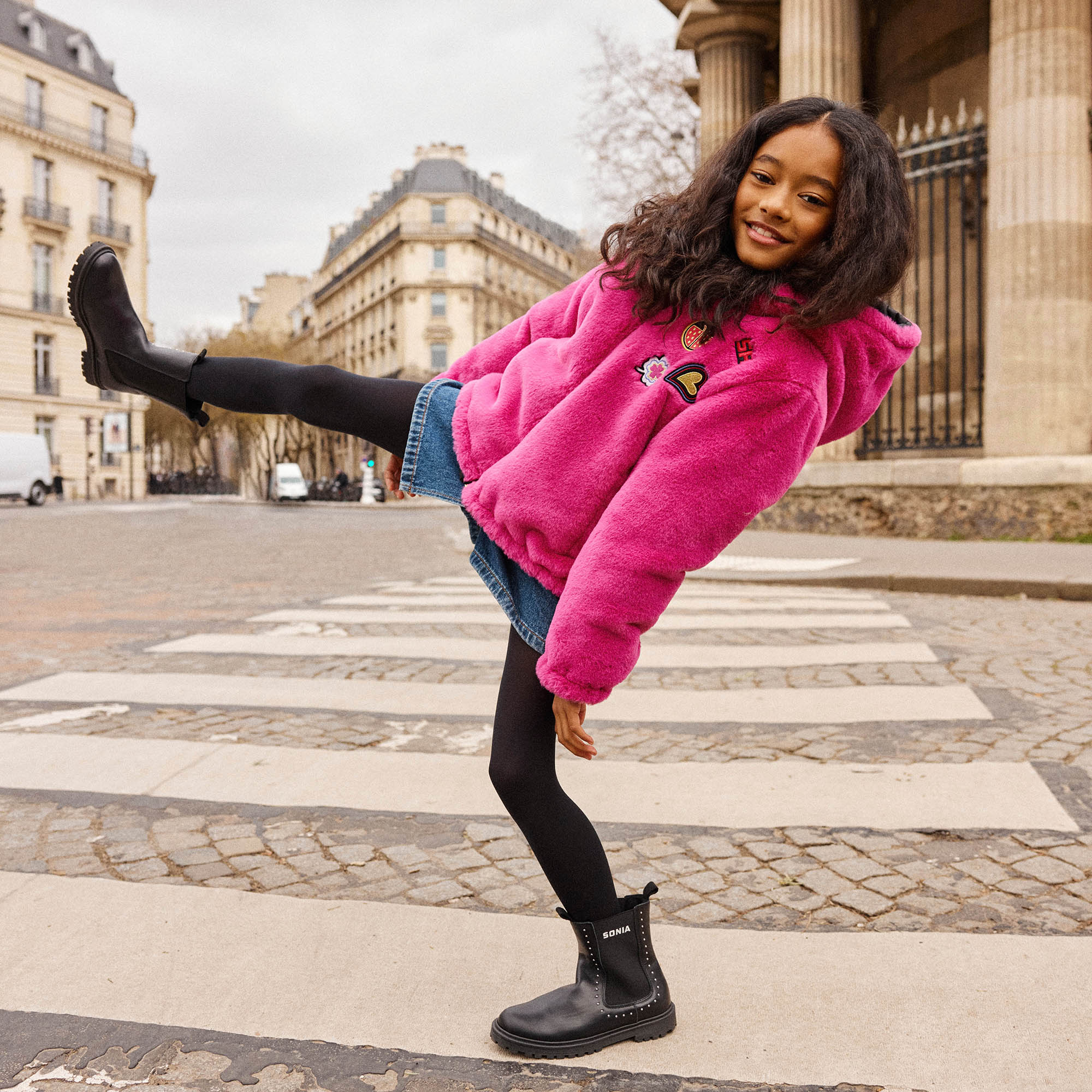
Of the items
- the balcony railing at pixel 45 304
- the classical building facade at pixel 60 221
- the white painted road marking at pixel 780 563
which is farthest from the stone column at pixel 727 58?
the balcony railing at pixel 45 304

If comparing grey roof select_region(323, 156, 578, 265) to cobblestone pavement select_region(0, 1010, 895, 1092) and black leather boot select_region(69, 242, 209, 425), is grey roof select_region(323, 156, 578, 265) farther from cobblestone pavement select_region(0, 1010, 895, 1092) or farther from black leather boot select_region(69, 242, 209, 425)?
cobblestone pavement select_region(0, 1010, 895, 1092)

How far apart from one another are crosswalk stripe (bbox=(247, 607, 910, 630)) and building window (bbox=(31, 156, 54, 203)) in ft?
148

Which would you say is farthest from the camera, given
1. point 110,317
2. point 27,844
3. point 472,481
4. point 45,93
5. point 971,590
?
point 45,93

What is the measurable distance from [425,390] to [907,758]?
7.76 feet

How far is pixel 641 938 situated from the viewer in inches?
73.2

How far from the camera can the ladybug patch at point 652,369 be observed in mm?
1681

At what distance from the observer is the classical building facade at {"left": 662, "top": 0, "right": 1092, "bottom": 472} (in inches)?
425

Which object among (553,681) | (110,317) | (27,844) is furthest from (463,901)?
(110,317)

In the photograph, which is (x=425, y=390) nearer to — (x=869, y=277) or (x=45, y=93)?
(x=869, y=277)

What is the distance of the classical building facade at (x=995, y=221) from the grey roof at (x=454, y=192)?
1760 inches

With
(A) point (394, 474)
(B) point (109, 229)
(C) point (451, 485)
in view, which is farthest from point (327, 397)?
(B) point (109, 229)

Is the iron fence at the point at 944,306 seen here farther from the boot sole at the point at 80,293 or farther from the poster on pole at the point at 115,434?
the poster on pole at the point at 115,434

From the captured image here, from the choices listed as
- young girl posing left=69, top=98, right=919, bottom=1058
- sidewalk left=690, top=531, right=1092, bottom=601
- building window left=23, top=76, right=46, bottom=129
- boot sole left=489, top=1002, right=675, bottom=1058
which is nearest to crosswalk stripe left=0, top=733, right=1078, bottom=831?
boot sole left=489, top=1002, right=675, bottom=1058

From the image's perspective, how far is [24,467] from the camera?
3075cm
